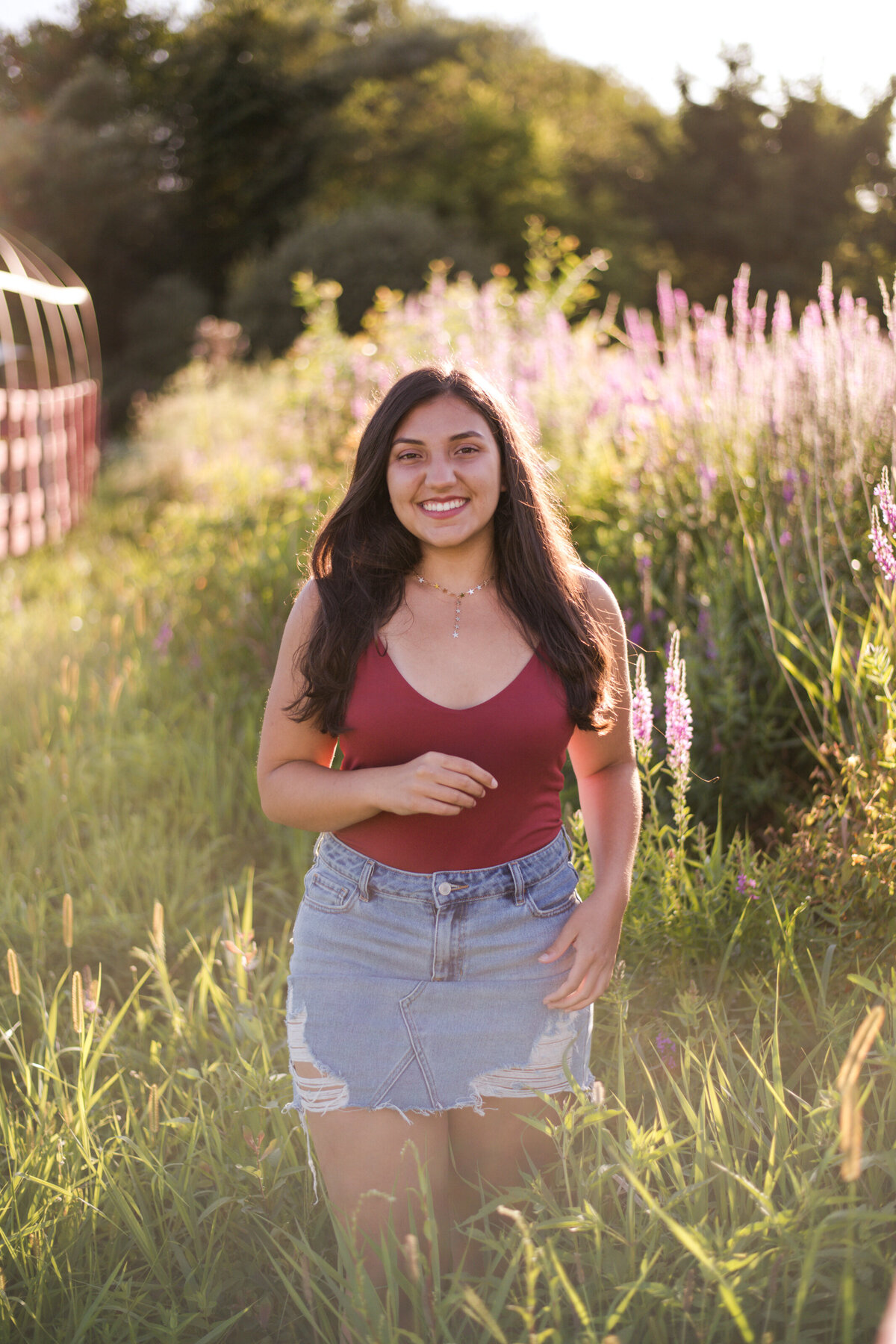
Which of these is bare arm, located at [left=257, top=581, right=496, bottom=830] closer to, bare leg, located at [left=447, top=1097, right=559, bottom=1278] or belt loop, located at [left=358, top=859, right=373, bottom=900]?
belt loop, located at [left=358, top=859, right=373, bottom=900]

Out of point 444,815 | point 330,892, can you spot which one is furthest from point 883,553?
point 330,892

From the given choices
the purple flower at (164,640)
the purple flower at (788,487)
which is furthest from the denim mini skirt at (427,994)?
the purple flower at (164,640)

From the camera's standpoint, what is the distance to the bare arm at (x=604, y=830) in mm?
1761

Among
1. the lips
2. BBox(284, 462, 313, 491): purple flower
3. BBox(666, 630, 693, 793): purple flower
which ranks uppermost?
BBox(284, 462, 313, 491): purple flower

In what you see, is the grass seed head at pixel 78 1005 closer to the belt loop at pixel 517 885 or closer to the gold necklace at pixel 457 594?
the belt loop at pixel 517 885

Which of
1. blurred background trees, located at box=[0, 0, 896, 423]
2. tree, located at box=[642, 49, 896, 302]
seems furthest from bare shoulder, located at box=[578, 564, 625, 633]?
blurred background trees, located at box=[0, 0, 896, 423]

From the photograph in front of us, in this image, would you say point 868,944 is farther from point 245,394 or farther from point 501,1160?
point 245,394

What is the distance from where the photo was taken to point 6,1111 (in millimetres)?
2000

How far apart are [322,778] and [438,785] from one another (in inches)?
10.6

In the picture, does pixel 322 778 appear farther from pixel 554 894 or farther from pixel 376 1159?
pixel 376 1159

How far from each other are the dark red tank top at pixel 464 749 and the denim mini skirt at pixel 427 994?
0.11 ft

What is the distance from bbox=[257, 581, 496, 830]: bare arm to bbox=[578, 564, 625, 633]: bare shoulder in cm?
46

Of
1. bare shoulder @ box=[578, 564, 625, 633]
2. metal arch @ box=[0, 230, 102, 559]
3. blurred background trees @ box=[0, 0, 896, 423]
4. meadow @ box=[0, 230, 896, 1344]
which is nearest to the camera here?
meadow @ box=[0, 230, 896, 1344]

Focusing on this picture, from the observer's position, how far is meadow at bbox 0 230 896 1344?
1.54 metres
